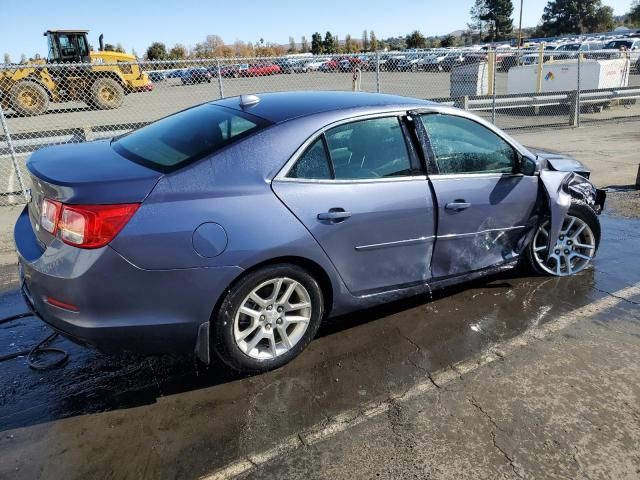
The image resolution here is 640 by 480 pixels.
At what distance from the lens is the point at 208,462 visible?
2461 mm

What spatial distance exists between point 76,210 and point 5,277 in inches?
114

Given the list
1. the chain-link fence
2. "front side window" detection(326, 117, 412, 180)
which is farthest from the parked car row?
"front side window" detection(326, 117, 412, 180)

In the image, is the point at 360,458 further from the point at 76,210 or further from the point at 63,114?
the point at 63,114

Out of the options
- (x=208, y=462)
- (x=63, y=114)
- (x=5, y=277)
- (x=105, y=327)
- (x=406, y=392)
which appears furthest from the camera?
(x=63, y=114)

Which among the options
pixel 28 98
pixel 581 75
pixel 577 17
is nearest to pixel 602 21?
pixel 577 17

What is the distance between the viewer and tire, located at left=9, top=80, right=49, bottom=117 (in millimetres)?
16484

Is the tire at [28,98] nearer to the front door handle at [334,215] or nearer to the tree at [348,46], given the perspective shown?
the front door handle at [334,215]

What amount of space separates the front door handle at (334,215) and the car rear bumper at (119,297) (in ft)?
2.03

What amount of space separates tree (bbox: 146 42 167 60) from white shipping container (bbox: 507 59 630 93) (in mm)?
54951

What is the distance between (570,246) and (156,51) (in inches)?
2797

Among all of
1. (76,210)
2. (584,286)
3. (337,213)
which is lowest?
(584,286)

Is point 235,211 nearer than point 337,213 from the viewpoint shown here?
Yes

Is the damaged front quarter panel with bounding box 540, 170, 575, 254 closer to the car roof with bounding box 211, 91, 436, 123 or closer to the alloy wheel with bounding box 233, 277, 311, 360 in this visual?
the car roof with bounding box 211, 91, 436, 123

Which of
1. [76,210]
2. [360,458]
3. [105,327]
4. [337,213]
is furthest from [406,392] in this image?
[76,210]
